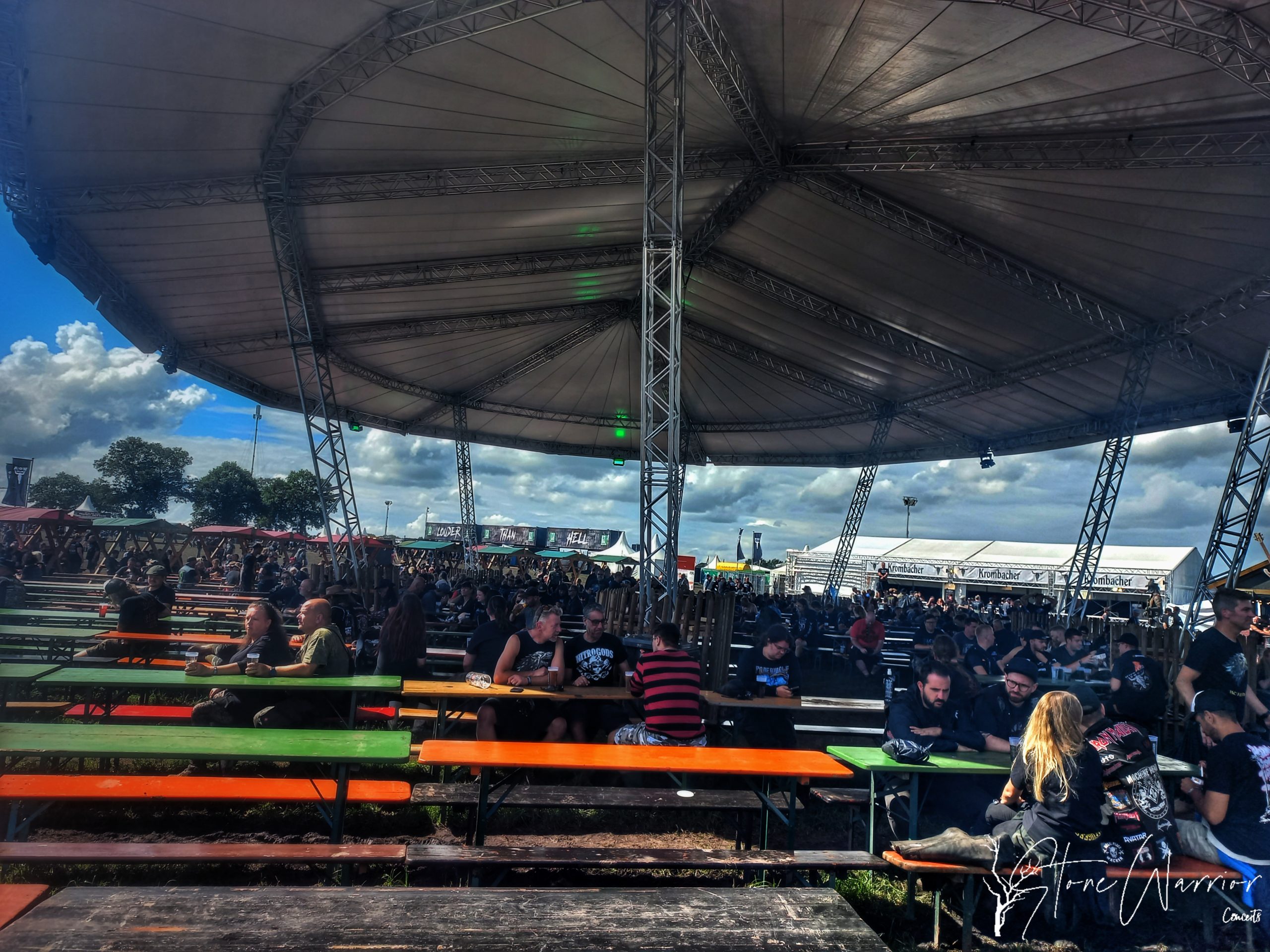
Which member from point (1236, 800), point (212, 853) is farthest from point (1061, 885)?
point (212, 853)

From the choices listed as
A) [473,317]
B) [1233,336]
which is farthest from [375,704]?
[1233,336]

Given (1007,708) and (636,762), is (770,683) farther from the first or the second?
(636,762)

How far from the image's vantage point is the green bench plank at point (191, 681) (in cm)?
452

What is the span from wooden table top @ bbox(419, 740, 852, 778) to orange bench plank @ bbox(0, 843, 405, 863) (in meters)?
0.45

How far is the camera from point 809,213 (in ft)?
41.3

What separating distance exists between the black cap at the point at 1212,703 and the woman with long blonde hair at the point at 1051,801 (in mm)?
735

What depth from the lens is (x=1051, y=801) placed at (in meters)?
3.30

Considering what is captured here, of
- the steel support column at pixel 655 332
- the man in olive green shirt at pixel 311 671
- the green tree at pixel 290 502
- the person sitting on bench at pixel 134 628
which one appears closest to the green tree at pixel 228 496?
the green tree at pixel 290 502

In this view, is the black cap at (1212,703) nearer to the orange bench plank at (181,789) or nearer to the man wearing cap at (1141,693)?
the man wearing cap at (1141,693)

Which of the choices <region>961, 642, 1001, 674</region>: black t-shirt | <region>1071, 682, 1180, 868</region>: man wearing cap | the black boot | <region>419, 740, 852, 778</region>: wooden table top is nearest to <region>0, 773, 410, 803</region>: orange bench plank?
<region>419, 740, 852, 778</region>: wooden table top

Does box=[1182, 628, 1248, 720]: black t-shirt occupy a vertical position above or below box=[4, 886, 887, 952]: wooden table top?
above

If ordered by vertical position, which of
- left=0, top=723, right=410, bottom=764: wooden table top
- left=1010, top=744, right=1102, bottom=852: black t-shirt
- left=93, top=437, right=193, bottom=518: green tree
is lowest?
left=1010, top=744, right=1102, bottom=852: black t-shirt

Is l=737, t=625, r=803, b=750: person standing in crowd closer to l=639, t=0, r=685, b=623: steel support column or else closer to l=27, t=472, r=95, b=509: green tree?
l=639, t=0, r=685, b=623: steel support column

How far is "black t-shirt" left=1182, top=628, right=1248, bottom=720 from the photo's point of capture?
16.8 feet
